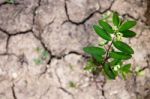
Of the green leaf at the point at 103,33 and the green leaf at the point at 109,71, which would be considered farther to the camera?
the green leaf at the point at 109,71

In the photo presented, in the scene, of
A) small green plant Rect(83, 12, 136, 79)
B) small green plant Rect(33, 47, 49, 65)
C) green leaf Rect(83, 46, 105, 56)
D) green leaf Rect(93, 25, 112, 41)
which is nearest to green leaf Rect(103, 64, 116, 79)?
small green plant Rect(83, 12, 136, 79)

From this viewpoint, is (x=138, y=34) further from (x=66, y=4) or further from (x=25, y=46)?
(x=25, y=46)

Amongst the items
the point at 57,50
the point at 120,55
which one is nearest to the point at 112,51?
the point at 120,55

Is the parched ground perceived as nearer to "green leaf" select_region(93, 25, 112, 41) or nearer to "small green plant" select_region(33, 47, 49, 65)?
"small green plant" select_region(33, 47, 49, 65)

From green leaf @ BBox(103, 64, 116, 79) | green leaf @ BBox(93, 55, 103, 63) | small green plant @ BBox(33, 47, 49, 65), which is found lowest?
small green plant @ BBox(33, 47, 49, 65)

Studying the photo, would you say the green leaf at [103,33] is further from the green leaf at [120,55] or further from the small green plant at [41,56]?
the small green plant at [41,56]

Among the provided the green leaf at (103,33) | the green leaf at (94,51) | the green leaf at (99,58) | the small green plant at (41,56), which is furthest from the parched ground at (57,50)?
the green leaf at (103,33)

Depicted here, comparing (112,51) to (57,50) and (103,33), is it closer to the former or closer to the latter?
(103,33)
